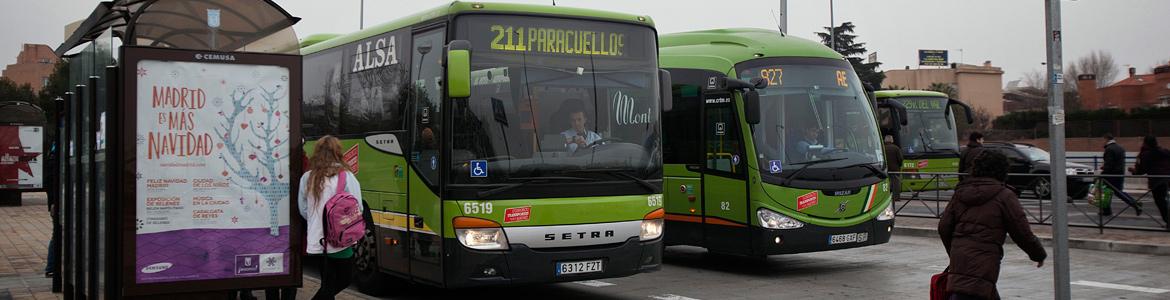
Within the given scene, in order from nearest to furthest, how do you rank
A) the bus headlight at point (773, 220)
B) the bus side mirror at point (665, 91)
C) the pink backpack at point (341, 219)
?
the pink backpack at point (341, 219), the bus side mirror at point (665, 91), the bus headlight at point (773, 220)

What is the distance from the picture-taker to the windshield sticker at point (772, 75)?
12.5m

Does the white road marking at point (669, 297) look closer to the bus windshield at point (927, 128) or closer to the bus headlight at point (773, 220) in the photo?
the bus headlight at point (773, 220)

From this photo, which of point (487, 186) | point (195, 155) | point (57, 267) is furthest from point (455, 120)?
point (57, 267)

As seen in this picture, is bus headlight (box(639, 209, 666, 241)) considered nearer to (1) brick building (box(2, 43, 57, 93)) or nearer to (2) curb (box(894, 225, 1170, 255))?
(2) curb (box(894, 225, 1170, 255))

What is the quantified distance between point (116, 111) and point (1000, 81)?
11955cm

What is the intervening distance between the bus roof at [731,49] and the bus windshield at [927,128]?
49.7 feet

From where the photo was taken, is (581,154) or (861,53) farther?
(861,53)

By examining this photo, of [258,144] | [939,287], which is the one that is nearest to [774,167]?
[939,287]

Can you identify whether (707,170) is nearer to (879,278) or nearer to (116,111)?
(879,278)

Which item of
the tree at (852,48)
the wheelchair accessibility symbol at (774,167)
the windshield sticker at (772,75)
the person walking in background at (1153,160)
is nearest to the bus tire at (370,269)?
the wheelchair accessibility symbol at (774,167)

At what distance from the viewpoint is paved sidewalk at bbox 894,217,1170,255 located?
49.1ft

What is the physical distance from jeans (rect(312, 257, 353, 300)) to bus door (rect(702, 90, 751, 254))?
5651mm

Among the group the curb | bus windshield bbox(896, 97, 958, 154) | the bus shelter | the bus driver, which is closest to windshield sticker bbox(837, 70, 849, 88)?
the bus driver

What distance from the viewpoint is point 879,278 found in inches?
495
